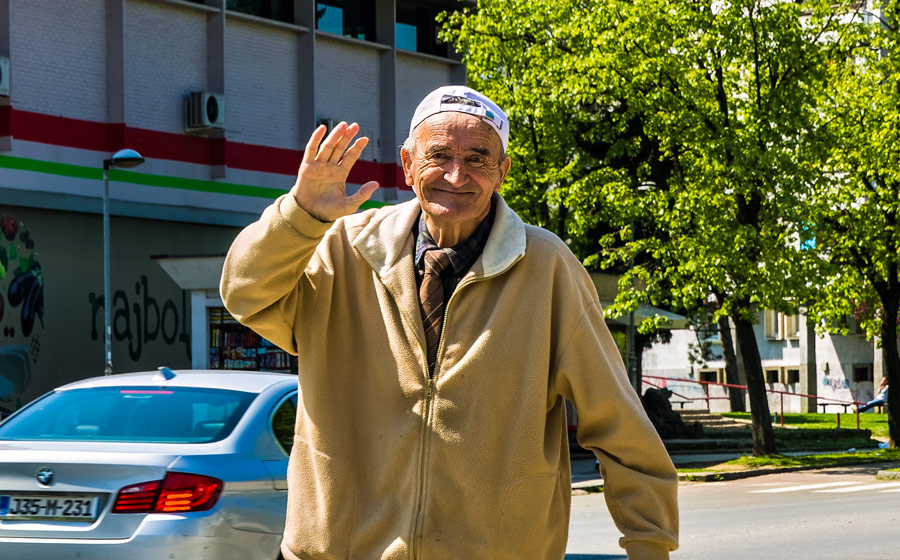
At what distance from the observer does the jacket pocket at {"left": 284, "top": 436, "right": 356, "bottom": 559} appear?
9.75ft

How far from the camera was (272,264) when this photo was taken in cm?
292

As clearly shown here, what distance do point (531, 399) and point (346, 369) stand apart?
41cm

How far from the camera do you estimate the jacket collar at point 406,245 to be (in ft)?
10.0

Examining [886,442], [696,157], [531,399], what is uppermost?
[696,157]

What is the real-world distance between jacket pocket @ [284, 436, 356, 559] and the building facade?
18.8 meters

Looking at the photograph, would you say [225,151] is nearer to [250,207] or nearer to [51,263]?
[250,207]

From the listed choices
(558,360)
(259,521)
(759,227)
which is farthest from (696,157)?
(558,360)

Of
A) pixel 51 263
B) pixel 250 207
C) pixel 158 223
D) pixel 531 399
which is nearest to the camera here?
pixel 531 399

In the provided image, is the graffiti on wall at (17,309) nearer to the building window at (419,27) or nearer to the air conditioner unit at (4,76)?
the air conditioner unit at (4,76)

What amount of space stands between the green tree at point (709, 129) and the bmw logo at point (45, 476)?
19.3 metres

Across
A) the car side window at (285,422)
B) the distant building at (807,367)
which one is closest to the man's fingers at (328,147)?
the car side window at (285,422)

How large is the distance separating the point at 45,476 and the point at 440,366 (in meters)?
4.42

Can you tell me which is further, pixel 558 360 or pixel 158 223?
pixel 158 223

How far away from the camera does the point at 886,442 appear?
3412cm
